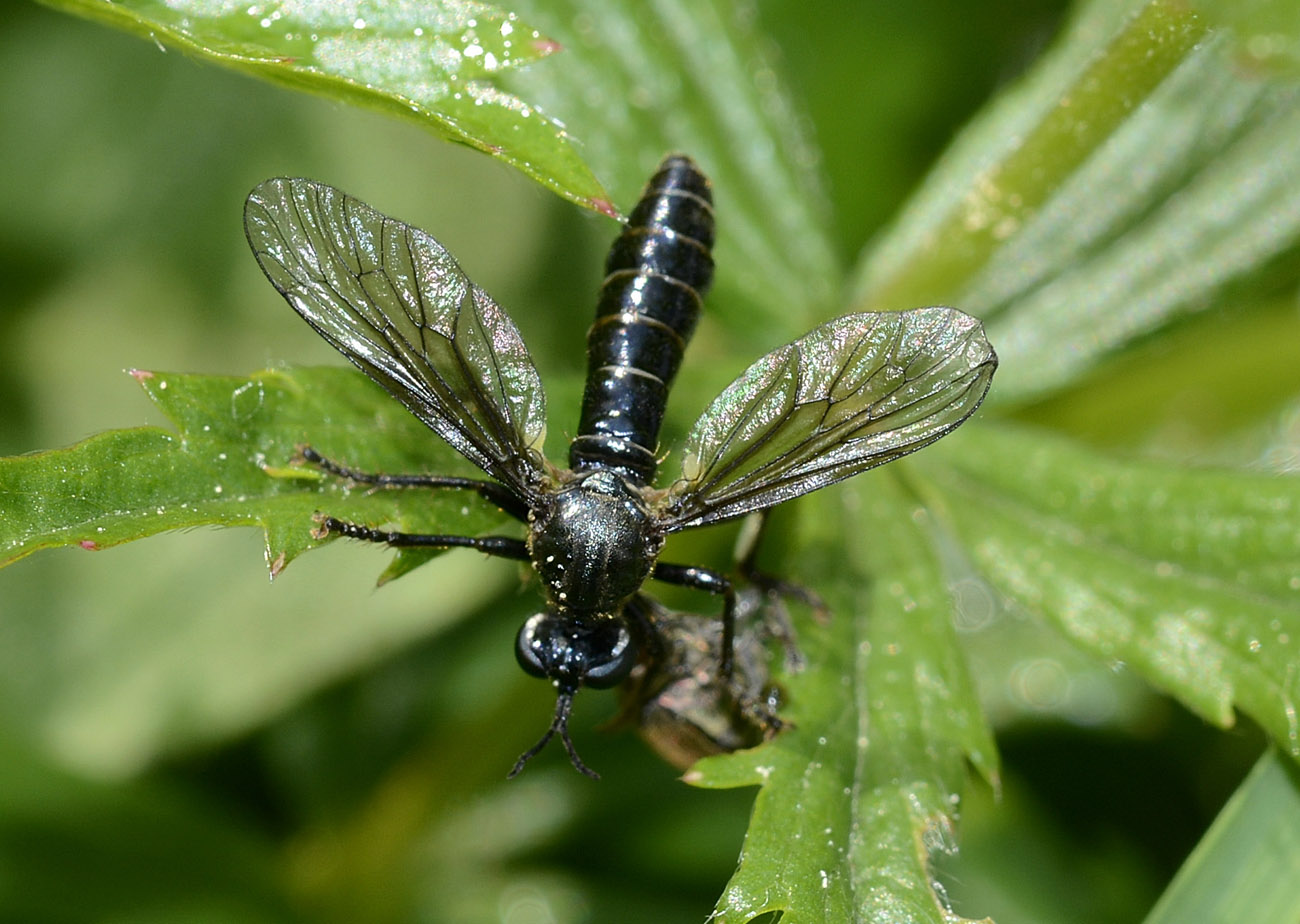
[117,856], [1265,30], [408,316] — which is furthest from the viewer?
[117,856]

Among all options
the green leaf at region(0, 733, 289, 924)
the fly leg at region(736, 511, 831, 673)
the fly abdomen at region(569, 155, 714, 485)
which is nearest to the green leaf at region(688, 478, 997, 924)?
the fly leg at region(736, 511, 831, 673)

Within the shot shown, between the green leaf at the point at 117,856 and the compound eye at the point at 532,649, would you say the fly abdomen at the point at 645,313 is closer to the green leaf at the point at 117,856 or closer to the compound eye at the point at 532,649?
the compound eye at the point at 532,649

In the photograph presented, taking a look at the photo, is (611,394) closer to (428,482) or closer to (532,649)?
(428,482)

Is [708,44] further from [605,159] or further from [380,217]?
[380,217]

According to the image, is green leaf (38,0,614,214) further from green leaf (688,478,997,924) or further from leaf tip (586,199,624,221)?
green leaf (688,478,997,924)

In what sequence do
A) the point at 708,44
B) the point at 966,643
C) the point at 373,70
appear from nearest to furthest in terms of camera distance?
the point at 373,70
the point at 708,44
the point at 966,643

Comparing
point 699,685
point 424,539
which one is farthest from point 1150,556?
point 424,539

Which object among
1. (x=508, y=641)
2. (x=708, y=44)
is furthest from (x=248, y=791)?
(x=708, y=44)
